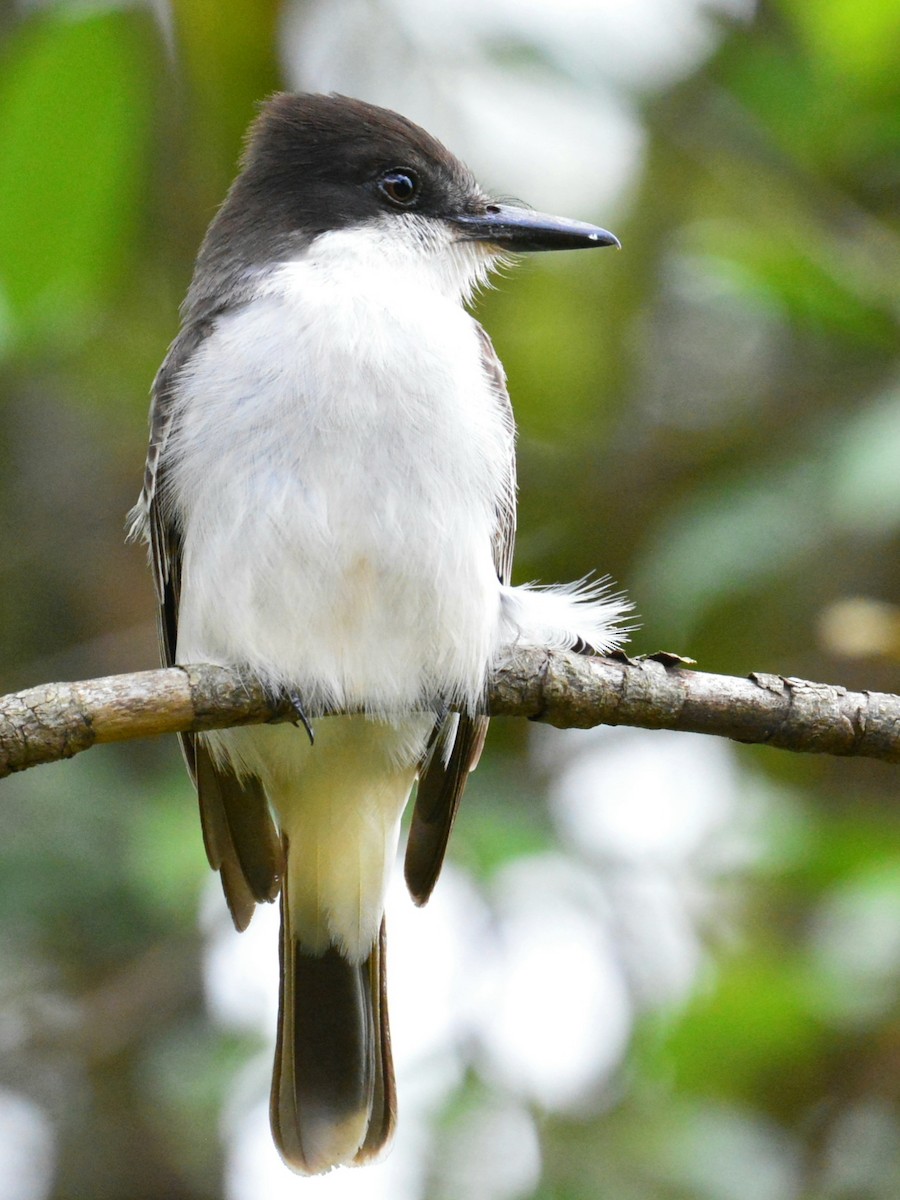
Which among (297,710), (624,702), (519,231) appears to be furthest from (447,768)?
(519,231)

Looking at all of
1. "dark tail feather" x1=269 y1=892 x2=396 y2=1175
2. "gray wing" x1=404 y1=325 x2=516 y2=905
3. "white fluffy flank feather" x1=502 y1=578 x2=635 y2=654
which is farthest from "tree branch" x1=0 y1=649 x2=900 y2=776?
"dark tail feather" x1=269 y1=892 x2=396 y2=1175

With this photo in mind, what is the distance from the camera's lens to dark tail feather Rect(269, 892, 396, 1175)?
13.5 feet

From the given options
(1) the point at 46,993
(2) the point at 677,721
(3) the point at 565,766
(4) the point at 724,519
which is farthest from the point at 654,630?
(1) the point at 46,993

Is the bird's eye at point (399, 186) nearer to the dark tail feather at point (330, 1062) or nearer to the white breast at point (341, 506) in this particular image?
the white breast at point (341, 506)

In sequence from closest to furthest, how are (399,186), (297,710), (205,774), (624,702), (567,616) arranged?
(624,702)
(297,710)
(567,616)
(205,774)
(399,186)

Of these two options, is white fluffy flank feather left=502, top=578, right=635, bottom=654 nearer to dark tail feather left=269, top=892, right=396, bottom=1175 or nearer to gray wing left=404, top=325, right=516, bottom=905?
gray wing left=404, top=325, right=516, bottom=905

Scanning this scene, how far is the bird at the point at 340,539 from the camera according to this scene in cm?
357

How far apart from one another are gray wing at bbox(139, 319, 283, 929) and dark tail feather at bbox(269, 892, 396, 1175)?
0.24 m

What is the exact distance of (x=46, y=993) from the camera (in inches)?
232

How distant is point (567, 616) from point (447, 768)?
0.61 metres

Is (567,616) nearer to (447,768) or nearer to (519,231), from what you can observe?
(447,768)

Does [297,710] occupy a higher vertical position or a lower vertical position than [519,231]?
lower

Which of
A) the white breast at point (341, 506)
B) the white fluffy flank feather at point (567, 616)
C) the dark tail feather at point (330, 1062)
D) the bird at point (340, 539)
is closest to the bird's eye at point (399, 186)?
the bird at point (340, 539)

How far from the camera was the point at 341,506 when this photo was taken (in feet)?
11.6
